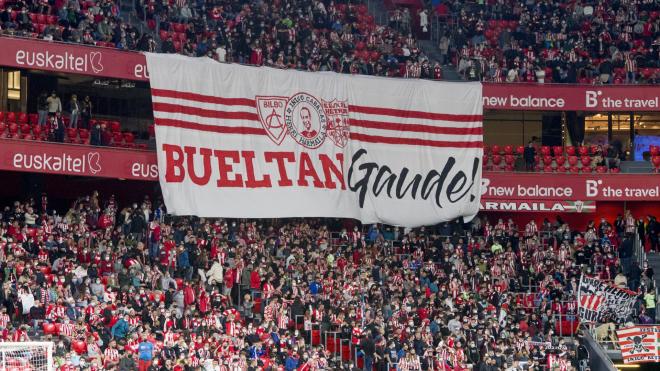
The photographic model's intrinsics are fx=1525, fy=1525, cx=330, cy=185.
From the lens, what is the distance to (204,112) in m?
38.3

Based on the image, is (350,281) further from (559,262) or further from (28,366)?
(28,366)

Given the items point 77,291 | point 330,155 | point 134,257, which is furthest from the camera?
point 330,155

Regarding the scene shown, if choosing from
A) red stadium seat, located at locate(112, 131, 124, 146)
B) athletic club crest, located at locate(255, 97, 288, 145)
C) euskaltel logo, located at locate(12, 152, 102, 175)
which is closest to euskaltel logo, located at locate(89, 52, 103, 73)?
red stadium seat, located at locate(112, 131, 124, 146)

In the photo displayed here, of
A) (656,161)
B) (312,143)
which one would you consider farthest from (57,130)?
(656,161)

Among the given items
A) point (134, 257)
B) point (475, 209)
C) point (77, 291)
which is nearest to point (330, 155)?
point (475, 209)

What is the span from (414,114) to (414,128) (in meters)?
0.38

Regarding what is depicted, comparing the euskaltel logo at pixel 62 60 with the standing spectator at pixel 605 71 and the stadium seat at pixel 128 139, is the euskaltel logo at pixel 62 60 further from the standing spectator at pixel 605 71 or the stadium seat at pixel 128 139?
the standing spectator at pixel 605 71

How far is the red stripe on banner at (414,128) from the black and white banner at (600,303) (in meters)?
5.96

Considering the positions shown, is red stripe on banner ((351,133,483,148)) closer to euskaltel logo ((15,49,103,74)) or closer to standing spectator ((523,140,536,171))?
standing spectator ((523,140,536,171))

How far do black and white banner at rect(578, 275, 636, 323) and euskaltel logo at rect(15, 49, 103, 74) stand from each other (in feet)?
43.5

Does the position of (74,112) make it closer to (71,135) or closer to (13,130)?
(71,135)

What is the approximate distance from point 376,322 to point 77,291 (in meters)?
7.09

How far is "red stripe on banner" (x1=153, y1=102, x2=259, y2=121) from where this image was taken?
37.5 metres

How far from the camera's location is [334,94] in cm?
4056
